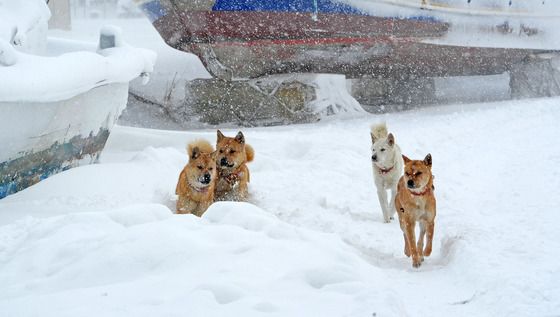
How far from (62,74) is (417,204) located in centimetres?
311

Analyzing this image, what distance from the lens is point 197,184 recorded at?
6.01 metres

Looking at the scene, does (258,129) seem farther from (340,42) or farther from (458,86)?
(458,86)

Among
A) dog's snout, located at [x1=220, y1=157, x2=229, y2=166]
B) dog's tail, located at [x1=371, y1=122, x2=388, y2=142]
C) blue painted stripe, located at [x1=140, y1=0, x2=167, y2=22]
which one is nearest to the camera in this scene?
dog's snout, located at [x1=220, y1=157, x2=229, y2=166]

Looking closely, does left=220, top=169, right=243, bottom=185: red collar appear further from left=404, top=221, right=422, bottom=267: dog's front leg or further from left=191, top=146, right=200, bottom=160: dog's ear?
left=404, top=221, right=422, bottom=267: dog's front leg

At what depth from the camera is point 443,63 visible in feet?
55.9

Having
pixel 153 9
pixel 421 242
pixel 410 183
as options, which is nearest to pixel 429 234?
pixel 421 242

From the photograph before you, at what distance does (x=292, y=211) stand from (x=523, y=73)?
573 inches

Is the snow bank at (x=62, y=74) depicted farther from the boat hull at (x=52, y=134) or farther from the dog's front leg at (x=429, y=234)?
the dog's front leg at (x=429, y=234)

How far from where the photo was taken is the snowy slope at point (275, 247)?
3.35 metres

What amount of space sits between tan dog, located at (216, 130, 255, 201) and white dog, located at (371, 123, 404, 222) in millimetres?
1268

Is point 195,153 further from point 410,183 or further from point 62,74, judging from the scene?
point 410,183

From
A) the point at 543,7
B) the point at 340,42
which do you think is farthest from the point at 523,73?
the point at 340,42

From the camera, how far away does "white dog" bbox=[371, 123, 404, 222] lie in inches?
259

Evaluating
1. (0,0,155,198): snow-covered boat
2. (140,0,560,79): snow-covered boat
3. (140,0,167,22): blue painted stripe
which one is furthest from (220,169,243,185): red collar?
(140,0,167,22): blue painted stripe
